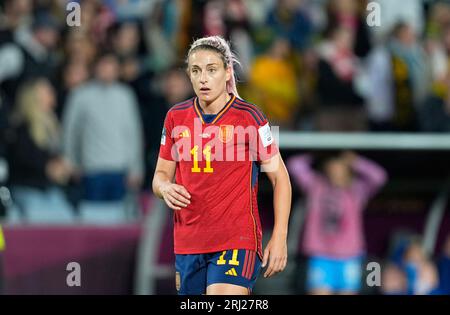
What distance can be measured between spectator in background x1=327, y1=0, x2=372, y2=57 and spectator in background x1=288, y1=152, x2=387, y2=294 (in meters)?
1.73

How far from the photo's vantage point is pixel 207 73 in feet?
18.3

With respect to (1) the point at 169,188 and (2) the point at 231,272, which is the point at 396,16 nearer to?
(2) the point at 231,272

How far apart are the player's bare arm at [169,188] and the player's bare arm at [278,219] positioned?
1.62 ft

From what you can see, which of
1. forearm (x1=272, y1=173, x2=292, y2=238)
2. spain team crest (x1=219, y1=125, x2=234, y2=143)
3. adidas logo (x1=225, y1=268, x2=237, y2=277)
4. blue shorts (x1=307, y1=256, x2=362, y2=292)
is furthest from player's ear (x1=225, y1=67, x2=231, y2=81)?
blue shorts (x1=307, y1=256, x2=362, y2=292)

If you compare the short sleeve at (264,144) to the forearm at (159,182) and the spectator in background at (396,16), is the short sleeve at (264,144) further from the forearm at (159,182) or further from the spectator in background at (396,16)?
the spectator in background at (396,16)

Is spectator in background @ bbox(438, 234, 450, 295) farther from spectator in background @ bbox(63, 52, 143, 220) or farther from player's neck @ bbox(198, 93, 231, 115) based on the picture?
player's neck @ bbox(198, 93, 231, 115)

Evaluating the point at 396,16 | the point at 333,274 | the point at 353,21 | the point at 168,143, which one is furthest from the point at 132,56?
the point at 168,143

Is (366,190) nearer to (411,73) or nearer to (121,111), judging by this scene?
(411,73)

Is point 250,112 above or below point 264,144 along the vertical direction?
above

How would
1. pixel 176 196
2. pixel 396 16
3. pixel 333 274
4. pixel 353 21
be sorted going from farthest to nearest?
pixel 396 16
pixel 353 21
pixel 333 274
pixel 176 196

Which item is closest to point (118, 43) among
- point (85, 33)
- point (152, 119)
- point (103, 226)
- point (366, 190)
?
point (85, 33)

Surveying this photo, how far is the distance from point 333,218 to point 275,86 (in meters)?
1.66

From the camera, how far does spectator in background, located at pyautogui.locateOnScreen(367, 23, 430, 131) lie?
38.7 ft

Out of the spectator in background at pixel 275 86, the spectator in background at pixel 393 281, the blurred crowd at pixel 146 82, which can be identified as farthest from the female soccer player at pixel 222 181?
the spectator in background at pixel 275 86
